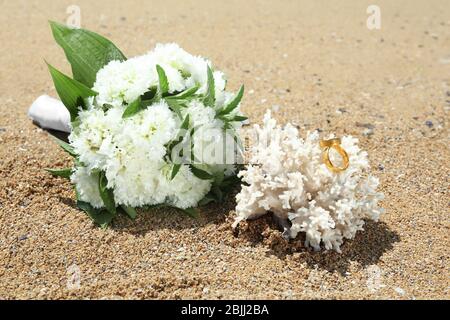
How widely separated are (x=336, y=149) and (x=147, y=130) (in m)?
1.11

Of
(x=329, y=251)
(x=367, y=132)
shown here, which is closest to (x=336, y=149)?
(x=329, y=251)

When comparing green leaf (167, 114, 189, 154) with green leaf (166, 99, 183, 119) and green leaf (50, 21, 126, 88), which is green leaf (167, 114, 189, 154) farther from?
green leaf (50, 21, 126, 88)

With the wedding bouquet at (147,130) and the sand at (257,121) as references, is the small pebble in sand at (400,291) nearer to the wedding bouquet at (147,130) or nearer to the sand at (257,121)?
the sand at (257,121)

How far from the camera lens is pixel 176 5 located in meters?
8.59

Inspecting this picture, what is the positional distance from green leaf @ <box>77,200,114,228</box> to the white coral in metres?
0.82

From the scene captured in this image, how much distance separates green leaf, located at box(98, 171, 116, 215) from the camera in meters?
3.57

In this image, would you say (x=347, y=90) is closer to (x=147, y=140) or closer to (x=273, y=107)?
(x=273, y=107)

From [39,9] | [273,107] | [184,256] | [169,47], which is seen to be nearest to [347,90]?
[273,107]

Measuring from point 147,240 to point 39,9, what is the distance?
5750 millimetres

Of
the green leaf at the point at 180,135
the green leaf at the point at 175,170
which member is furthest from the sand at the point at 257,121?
the green leaf at the point at 180,135

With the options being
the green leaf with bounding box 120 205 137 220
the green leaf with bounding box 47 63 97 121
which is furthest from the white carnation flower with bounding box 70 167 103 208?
the green leaf with bounding box 47 63 97 121

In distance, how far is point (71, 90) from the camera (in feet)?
12.0

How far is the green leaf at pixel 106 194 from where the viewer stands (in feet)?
11.7
